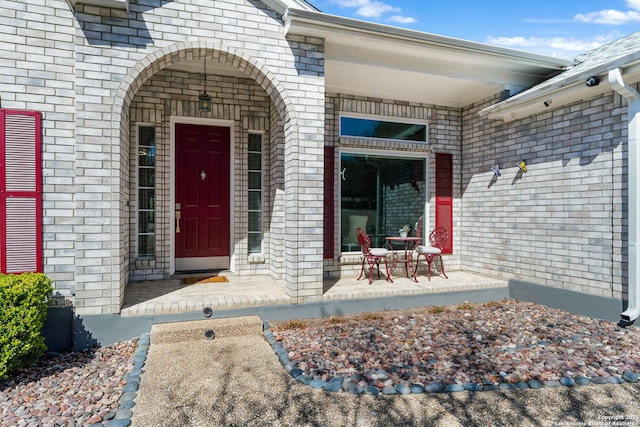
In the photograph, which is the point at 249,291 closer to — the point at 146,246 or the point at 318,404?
the point at 146,246

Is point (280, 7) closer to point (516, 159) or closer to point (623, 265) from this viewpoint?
point (516, 159)

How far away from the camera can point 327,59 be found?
15.3ft

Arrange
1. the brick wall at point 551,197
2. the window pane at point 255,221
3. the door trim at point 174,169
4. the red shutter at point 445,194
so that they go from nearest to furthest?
the brick wall at point 551,197 < the door trim at point 174,169 < the window pane at point 255,221 < the red shutter at point 445,194

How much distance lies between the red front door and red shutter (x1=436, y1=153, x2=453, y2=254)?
143 inches

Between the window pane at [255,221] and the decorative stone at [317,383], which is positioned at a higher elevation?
the window pane at [255,221]

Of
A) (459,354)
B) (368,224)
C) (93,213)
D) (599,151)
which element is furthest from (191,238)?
(599,151)

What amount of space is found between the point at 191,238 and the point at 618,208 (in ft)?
18.5

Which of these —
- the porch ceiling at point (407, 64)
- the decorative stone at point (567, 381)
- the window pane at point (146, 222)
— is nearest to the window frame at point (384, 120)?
the porch ceiling at point (407, 64)

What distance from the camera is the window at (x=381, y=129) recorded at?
19.6ft

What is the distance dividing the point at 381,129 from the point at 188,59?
10.8 ft

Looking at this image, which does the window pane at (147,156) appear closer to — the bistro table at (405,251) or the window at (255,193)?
the window at (255,193)

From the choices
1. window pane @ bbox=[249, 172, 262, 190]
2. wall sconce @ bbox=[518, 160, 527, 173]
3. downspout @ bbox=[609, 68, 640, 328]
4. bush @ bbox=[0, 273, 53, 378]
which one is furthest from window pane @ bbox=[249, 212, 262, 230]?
downspout @ bbox=[609, 68, 640, 328]

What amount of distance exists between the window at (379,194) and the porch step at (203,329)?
2.49m

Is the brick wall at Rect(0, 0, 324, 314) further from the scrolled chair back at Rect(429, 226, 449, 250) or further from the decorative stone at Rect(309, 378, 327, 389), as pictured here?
the scrolled chair back at Rect(429, 226, 449, 250)
